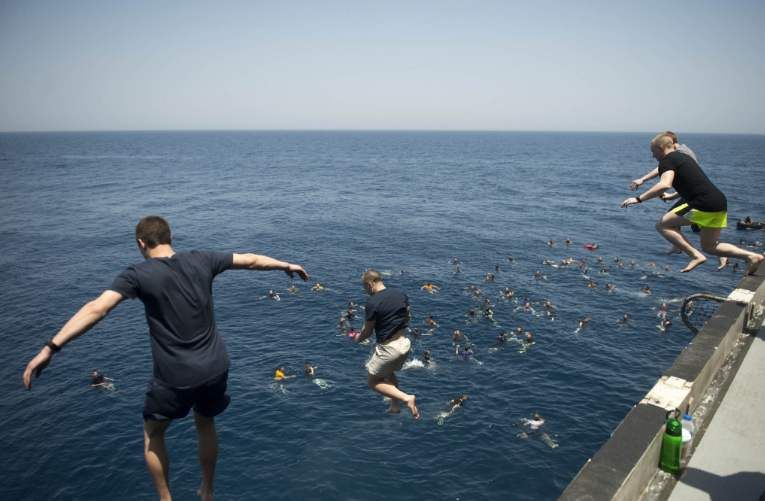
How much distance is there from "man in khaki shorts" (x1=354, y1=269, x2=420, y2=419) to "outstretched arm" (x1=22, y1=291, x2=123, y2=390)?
3.90 m

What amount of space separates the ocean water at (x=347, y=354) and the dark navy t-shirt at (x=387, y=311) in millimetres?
14185

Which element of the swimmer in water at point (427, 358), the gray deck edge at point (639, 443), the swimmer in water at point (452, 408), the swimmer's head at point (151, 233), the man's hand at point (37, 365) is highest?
the swimmer's head at point (151, 233)

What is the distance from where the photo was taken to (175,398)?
15.3ft

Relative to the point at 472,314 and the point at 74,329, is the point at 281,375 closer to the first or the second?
the point at 472,314

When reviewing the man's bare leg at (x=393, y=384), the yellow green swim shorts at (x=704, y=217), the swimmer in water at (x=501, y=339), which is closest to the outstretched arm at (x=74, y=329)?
the man's bare leg at (x=393, y=384)

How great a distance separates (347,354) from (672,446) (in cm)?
2470

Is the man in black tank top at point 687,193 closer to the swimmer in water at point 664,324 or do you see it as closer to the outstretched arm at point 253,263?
the outstretched arm at point 253,263

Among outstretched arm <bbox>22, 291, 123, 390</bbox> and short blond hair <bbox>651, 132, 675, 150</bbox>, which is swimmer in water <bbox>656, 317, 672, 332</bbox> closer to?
short blond hair <bbox>651, 132, 675, 150</bbox>

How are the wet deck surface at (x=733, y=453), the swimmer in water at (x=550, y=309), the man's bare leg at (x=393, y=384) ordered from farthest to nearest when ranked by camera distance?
the swimmer in water at (x=550, y=309) < the man's bare leg at (x=393, y=384) < the wet deck surface at (x=733, y=453)

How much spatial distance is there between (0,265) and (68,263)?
654 centimetres

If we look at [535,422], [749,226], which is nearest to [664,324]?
[535,422]

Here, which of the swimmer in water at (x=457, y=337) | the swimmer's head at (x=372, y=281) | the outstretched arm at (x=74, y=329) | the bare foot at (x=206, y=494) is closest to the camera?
the outstretched arm at (x=74, y=329)

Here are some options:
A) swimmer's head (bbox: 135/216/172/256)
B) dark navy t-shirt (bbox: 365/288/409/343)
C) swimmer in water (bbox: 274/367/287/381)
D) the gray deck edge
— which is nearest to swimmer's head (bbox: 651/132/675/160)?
the gray deck edge

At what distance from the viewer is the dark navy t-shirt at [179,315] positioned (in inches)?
172
